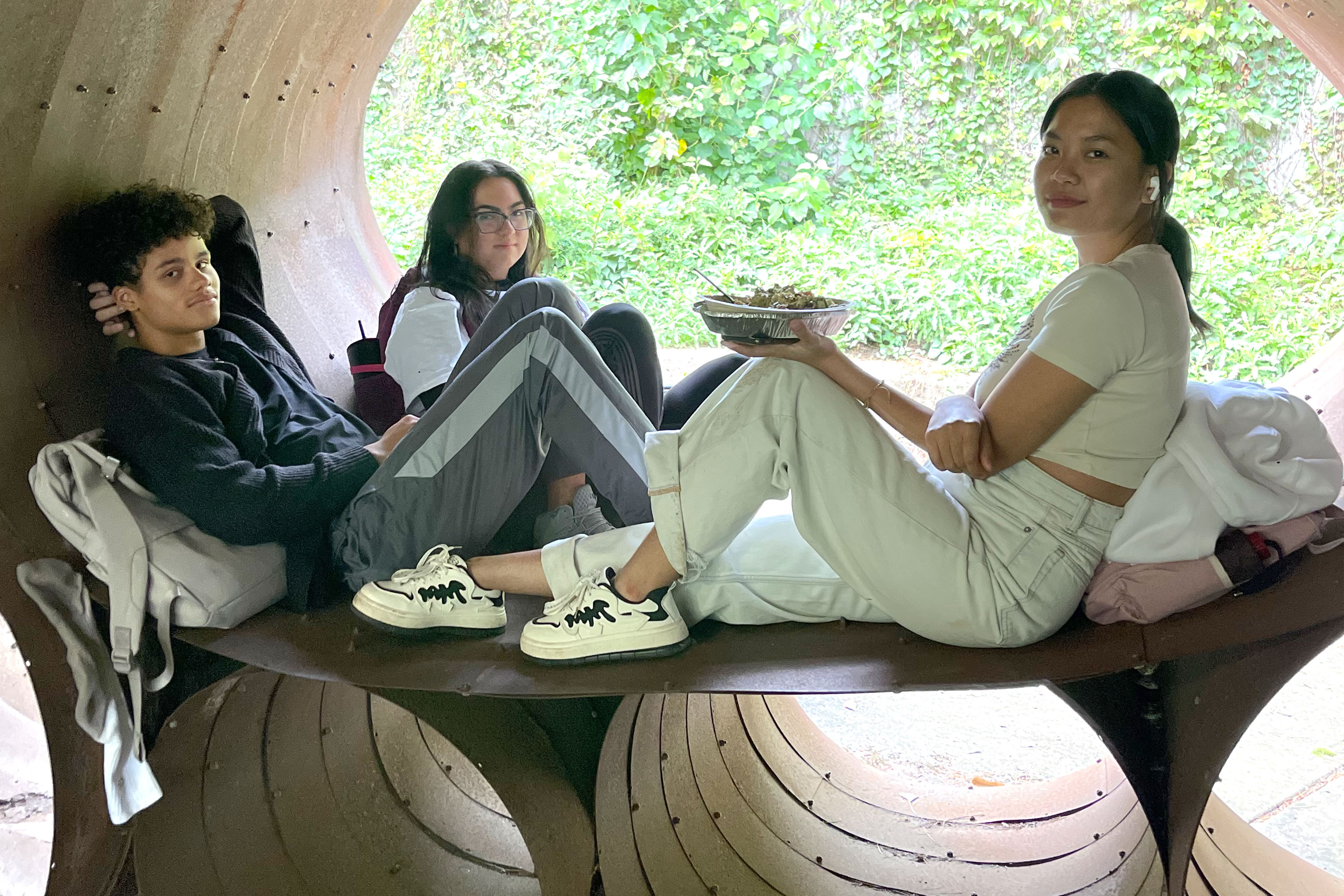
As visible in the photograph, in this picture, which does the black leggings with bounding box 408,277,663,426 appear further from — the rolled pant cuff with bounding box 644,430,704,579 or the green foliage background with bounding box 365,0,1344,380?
the green foliage background with bounding box 365,0,1344,380

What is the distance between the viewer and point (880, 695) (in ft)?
11.8

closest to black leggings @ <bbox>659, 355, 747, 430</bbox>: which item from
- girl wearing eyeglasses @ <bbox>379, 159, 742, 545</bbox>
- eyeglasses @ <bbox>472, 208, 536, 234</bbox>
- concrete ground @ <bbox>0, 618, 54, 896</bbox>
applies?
girl wearing eyeglasses @ <bbox>379, 159, 742, 545</bbox>

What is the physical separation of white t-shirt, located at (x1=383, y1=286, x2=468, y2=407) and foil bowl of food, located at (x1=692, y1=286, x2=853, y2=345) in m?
1.00

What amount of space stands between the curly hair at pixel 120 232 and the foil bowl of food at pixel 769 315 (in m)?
1.09

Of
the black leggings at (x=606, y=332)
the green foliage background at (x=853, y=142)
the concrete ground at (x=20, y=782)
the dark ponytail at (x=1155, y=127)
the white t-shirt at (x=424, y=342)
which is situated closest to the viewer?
the dark ponytail at (x=1155, y=127)

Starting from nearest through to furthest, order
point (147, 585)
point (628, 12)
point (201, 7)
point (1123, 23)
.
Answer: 1. point (147, 585)
2. point (201, 7)
3. point (1123, 23)
4. point (628, 12)

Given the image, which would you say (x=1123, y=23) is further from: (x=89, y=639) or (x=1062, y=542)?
(x=89, y=639)

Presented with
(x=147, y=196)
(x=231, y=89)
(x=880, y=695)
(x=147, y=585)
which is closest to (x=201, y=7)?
(x=231, y=89)

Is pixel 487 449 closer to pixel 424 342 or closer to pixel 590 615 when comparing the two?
pixel 590 615

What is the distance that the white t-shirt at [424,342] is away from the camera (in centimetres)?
259

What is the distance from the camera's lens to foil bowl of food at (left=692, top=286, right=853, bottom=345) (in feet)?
5.50

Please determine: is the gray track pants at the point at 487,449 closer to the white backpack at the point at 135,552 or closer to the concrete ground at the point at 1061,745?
the white backpack at the point at 135,552

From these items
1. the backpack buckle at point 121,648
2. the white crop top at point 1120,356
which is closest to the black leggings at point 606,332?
the backpack buckle at point 121,648

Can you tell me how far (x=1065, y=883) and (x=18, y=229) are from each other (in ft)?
7.74
